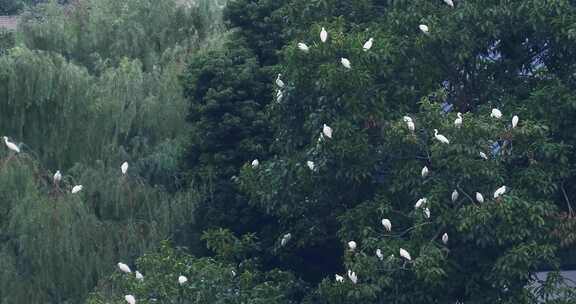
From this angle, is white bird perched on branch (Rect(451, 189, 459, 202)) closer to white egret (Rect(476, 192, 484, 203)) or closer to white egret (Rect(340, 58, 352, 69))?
white egret (Rect(476, 192, 484, 203))

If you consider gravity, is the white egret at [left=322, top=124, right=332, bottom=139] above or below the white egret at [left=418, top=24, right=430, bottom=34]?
below

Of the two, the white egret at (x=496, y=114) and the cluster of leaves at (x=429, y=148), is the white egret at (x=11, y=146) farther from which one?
the white egret at (x=496, y=114)

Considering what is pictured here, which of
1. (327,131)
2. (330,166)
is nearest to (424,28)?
(327,131)

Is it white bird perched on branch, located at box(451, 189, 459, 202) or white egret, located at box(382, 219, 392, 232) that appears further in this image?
white egret, located at box(382, 219, 392, 232)

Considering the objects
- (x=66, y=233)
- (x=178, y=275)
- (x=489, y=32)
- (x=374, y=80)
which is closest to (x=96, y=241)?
(x=66, y=233)

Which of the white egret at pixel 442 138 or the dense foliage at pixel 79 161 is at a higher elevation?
the white egret at pixel 442 138

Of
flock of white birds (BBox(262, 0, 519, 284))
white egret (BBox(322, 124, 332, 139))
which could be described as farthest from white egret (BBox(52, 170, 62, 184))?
white egret (BBox(322, 124, 332, 139))

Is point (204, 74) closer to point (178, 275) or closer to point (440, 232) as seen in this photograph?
point (178, 275)

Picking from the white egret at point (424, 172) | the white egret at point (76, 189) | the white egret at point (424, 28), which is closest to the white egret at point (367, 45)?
the white egret at point (424, 28)

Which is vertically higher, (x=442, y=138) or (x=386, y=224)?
(x=442, y=138)

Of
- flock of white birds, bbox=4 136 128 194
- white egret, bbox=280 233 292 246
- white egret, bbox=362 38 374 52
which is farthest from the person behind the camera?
flock of white birds, bbox=4 136 128 194

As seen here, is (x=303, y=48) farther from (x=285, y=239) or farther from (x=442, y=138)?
(x=285, y=239)
